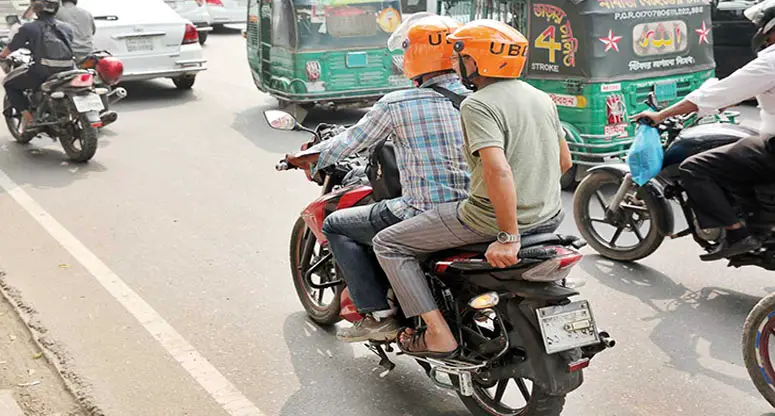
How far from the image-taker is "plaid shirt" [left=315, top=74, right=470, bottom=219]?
400 cm

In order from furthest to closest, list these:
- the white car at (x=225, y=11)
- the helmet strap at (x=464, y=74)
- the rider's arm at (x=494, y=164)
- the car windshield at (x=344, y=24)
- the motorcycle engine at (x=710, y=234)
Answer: the white car at (x=225, y=11), the car windshield at (x=344, y=24), the motorcycle engine at (x=710, y=234), the helmet strap at (x=464, y=74), the rider's arm at (x=494, y=164)

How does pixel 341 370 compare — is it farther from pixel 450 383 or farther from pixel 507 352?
pixel 507 352

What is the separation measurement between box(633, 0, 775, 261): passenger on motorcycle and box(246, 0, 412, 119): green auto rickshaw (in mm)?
5943

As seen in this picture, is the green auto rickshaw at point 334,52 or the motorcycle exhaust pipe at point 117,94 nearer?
the motorcycle exhaust pipe at point 117,94

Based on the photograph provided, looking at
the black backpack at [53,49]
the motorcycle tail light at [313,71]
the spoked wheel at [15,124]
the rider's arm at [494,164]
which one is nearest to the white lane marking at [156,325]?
the rider's arm at [494,164]

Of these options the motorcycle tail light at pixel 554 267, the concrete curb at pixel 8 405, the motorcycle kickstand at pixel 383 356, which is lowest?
the concrete curb at pixel 8 405

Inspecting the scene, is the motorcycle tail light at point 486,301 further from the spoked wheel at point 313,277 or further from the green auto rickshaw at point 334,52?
the green auto rickshaw at point 334,52

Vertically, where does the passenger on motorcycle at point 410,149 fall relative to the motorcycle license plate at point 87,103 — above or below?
above

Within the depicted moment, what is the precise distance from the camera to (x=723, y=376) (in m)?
4.59

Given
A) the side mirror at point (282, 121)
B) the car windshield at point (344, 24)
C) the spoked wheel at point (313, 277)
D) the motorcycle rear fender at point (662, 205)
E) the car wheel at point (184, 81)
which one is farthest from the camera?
the car wheel at point (184, 81)

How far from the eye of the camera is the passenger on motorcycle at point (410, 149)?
401cm

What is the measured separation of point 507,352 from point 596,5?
187 inches

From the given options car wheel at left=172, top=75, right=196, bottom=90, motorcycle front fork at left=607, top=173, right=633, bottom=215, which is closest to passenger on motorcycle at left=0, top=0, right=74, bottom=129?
car wheel at left=172, top=75, right=196, bottom=90

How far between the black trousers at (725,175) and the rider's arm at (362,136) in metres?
2.18
